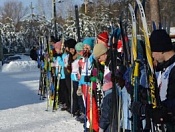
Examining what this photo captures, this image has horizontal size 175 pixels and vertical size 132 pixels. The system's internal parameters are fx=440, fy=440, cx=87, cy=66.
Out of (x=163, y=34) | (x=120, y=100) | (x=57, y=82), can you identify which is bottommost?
(x=57, y=82)

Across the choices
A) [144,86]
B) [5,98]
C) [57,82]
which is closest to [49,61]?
[57,82]

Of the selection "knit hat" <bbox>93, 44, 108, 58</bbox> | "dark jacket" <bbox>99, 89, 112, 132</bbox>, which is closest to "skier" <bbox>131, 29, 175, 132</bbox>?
"dark jacket" <bbox>99, 89, 112, 132</bbox>

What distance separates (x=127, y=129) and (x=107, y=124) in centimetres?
33

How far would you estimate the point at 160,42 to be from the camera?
397 cm

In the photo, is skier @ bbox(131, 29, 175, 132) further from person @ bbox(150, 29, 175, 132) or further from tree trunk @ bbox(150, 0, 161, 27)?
tree trunk @ bbox(150, 0, 161, 27)

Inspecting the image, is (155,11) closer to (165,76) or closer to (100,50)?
(100,50)

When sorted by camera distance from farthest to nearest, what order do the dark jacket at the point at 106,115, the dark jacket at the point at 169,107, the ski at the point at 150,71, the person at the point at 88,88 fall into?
1. the person at the point at 88,88
2. the dark jacket at the point at 106,115
3. the ski at the point at 150,71
4. the dark jacket at the point at 169,107

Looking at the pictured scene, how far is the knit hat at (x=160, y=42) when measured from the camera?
3967 millimetres

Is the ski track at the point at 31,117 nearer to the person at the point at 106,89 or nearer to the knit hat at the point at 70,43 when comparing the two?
the knit hat at the point at 70,43

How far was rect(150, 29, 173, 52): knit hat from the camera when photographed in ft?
13.0

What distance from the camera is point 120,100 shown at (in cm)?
506

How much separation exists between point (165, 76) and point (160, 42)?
309mm

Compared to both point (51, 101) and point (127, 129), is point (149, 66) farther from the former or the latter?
point (51, 101)

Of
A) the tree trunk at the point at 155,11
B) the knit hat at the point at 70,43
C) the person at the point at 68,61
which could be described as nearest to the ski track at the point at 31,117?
the person at the point at 68,61
